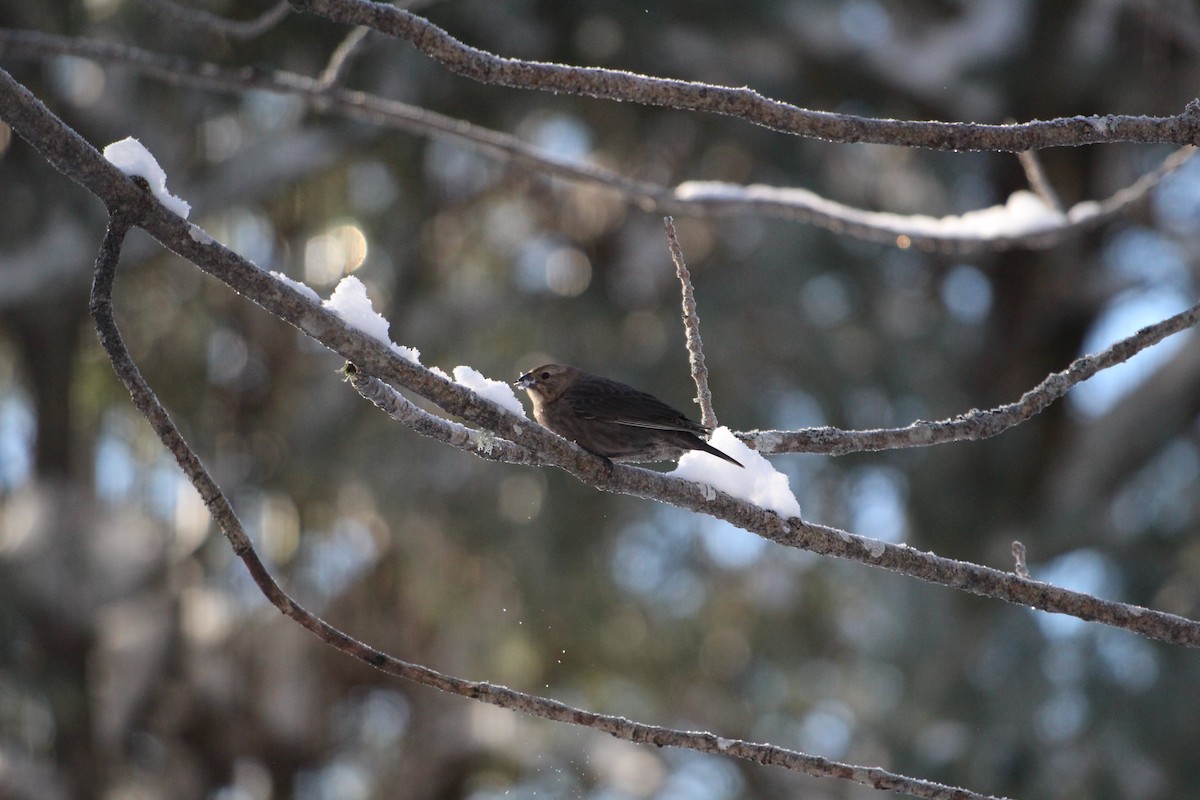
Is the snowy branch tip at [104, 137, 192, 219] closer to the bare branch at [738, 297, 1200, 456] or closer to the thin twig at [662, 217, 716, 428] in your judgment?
the thin twig at [662, 217, 716, 428]

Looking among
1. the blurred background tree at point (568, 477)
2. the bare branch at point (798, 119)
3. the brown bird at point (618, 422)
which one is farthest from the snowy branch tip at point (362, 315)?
the blurred background tree at point (568, 477)

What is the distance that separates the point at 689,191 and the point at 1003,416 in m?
1.75

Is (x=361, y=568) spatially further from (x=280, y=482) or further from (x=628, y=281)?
(x=628, y=281)

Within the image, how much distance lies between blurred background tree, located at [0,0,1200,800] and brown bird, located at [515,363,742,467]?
192 inches

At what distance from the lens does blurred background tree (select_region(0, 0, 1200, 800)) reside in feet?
28.5

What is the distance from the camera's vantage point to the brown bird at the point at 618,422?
3.46m

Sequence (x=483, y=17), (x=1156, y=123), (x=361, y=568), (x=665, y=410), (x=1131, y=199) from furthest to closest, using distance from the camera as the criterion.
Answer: (x=361, y=568), (x=483, y=17), (x=1131, y=199), (x=665, y=410), (x=1156, y=123)

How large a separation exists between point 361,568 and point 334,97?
701 cm

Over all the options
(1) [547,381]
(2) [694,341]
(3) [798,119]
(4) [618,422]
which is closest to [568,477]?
(1) [547,381]

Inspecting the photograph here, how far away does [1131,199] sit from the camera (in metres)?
3.91

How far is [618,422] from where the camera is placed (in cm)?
356

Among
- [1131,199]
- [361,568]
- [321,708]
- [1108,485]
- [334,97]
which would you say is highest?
[1108,485]

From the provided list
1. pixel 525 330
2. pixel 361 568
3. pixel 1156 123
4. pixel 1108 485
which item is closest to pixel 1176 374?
pixel 1108 485

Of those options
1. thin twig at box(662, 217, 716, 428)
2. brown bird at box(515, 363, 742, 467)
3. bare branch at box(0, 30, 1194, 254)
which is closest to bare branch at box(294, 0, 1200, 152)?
thin twig at box(662, 217, 716, 428)
